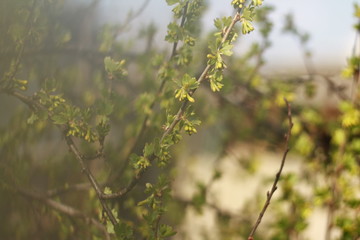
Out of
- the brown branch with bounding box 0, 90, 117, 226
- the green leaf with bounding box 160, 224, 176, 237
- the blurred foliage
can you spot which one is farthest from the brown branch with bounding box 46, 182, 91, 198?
the green leaf with bounding box 160, 224, 176, 237

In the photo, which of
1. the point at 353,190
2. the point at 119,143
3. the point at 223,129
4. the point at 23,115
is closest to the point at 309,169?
the point at 353,190

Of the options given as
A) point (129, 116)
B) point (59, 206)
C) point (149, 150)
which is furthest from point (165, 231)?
point (129, 116)

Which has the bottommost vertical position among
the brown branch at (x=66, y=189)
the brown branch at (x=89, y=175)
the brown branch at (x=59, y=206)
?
the brown branch at (x=59, y=206)

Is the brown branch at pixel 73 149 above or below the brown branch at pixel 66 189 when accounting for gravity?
above

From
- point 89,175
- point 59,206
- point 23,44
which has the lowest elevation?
point 59,206

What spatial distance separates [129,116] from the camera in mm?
1373

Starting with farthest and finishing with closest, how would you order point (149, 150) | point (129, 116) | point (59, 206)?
point (129, 116)
point (59, 206)
point (149, 150)

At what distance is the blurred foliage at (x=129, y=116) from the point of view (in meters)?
0.77

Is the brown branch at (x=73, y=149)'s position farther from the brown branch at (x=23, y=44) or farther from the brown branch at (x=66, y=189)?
the brown branch at (x=66, y=189)

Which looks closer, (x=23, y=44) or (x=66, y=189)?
(x=23, y=44)

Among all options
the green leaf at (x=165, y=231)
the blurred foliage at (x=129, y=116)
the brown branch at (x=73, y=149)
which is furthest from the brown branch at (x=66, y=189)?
the green leaf at (x=165, y=231)

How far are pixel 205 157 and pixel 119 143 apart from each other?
3.30ft

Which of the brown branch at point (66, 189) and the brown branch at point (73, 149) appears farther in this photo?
the brown branch at point (66, 189)

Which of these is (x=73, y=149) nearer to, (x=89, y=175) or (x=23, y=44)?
(x=89, y=175)
